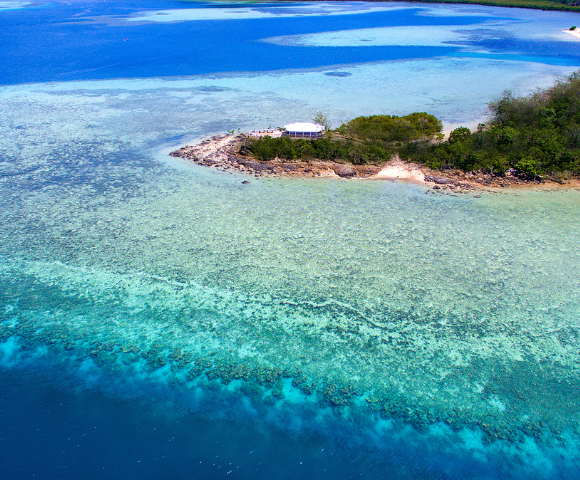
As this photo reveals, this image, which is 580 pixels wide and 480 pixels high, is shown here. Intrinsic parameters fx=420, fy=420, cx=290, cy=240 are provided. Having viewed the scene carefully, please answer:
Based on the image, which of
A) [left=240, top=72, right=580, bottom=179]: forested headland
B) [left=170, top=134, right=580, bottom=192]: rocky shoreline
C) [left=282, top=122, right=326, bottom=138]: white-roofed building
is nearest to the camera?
[left=170, top=134, right=580, bottom=192]: rocky shoreline

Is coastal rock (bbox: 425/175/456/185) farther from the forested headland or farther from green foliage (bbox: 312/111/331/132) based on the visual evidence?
green foliage (bbox: 312/111/331/132)

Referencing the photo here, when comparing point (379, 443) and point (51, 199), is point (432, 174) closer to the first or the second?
point (379, 443)

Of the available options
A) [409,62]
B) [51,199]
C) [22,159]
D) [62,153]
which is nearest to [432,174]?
[51,199]

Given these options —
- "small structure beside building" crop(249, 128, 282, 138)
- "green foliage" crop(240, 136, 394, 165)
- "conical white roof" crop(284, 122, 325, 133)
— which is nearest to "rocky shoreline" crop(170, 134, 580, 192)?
"green foliage" crop(240, 136, 394, 165)

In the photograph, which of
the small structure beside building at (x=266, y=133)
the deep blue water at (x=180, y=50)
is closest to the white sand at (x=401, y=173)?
the small structure beside building at (x=266, y=133)

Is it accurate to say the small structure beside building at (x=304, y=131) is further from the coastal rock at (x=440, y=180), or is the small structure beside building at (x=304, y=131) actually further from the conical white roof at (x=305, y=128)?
the coastal rock at (x=440, y=180)

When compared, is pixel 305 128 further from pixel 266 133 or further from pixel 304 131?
pixel 266 133
